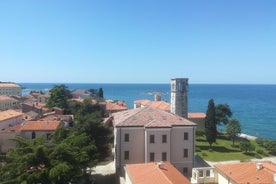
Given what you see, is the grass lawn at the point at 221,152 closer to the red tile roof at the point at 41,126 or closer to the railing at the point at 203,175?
the railing at the point at 203,175

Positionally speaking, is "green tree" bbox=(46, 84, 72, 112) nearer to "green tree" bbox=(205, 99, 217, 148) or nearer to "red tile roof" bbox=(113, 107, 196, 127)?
"green tree" bbox=(205, 99, 217, 148)

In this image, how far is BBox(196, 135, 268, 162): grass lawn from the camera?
41956 mm

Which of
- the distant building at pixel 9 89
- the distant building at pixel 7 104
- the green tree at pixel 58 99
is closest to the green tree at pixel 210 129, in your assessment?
the green tree at pixel 58 99

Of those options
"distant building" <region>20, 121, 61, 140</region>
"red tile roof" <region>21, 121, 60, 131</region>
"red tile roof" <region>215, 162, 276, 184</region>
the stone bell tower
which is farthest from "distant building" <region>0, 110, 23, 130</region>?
"red tile roof" <region>215, 162, 276, 184</region>

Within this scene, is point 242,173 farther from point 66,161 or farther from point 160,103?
point 160,103

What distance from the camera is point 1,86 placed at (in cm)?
15262

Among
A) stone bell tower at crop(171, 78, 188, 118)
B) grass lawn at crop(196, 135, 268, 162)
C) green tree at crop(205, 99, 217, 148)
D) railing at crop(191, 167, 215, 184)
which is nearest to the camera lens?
railing at crop(191, 167, 215, 184)

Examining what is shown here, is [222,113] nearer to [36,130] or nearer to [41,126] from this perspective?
[41,126]

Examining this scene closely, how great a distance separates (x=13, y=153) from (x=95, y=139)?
1137 cm

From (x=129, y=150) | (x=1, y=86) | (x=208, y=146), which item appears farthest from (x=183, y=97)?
(x=1, y=86)

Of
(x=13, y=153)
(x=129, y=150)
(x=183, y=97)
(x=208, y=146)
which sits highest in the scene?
(x=183, y=97)

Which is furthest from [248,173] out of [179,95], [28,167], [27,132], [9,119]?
[9,119]

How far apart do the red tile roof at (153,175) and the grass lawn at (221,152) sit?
1915 cm

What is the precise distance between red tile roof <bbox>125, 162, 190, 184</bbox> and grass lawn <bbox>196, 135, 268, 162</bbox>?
19.2 meters
